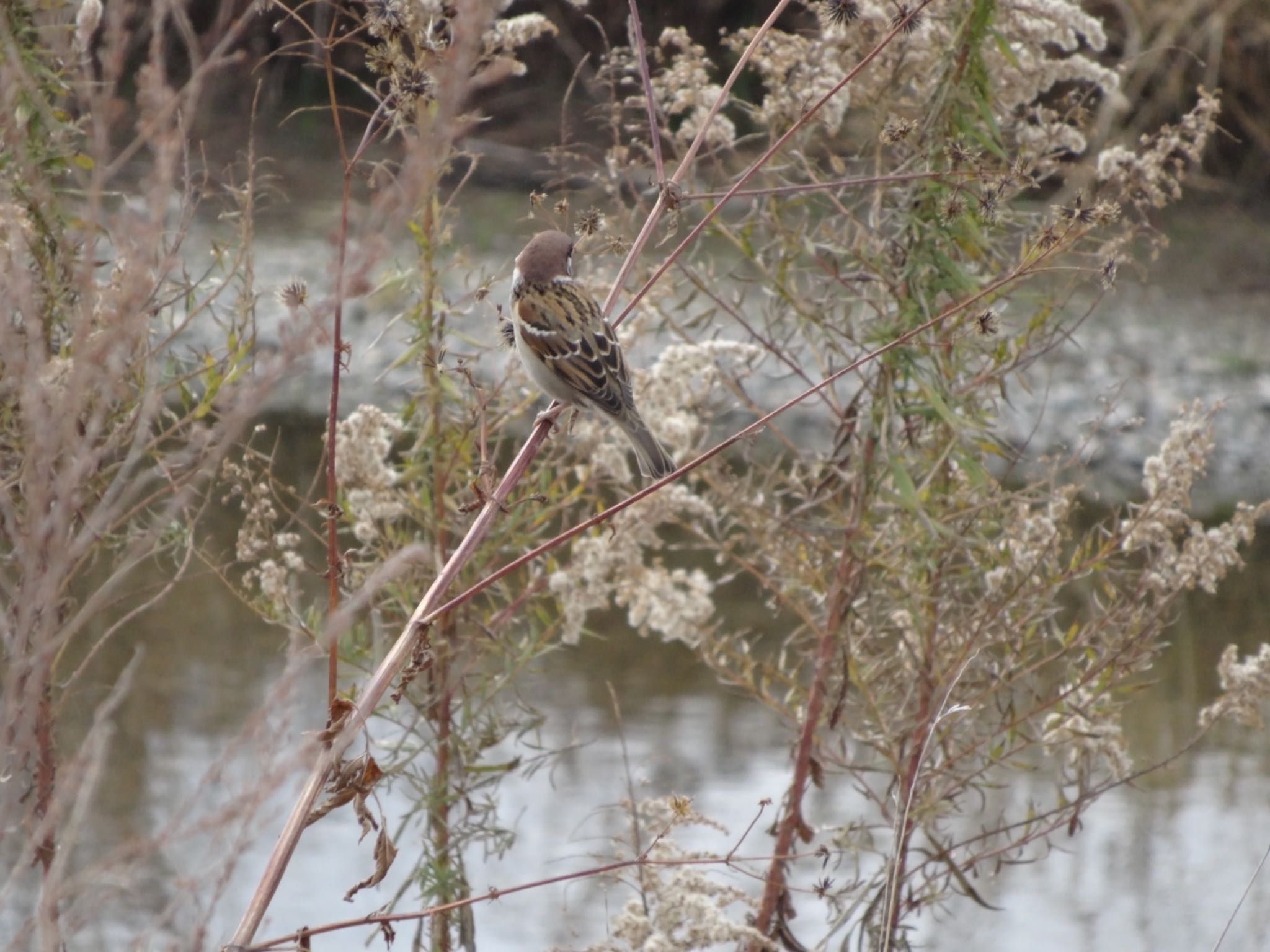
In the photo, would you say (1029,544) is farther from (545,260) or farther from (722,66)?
(722,66)

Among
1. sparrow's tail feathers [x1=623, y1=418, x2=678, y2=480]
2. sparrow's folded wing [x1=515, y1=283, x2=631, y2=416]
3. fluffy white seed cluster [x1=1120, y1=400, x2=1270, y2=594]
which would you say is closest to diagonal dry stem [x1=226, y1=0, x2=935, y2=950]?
sparrow's tail feathers [x1=623, y1=418, x2=678, y2=480]

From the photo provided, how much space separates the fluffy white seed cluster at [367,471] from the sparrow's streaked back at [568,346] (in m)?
0.33

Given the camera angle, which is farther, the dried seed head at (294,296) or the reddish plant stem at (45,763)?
the reddish plant stem at (45,763)

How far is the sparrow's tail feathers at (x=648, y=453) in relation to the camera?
2.75m

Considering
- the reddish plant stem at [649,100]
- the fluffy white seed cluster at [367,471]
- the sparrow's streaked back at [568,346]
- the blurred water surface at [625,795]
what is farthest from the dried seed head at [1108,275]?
the blurred water surface at [625,795]

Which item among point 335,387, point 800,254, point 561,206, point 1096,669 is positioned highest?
point 800,254

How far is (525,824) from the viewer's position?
14.8 ft

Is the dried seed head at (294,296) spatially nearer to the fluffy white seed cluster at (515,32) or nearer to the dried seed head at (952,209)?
the dried seed head at (952,209)

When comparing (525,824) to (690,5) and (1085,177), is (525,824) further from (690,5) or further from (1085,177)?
(690,5)

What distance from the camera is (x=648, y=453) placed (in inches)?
110

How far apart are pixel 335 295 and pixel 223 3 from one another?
1.84 feet

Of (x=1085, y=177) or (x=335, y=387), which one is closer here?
(x=335, y=387)

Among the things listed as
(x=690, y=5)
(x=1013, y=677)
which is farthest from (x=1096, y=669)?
(x=690, y=5)

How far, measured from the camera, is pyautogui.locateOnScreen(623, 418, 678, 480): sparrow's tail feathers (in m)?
2.75
